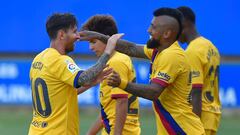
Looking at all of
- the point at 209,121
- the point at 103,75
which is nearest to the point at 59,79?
the point at 103,75

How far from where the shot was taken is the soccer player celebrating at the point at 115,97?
8430 mm

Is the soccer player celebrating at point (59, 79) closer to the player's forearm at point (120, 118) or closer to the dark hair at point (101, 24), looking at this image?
the player's forearm at point (120, 118)

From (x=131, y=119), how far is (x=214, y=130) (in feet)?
3.97

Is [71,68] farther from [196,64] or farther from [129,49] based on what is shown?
[196,64]

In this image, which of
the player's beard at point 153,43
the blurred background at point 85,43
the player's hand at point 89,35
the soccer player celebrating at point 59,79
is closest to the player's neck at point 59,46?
the soccer player celebrating at point 59,79

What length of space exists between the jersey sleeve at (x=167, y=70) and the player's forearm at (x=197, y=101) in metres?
1.42

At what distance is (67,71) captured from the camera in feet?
25.0

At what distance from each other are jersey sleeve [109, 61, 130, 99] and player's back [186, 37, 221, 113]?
42.9 inches

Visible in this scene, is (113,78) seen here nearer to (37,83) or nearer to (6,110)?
(37,83)

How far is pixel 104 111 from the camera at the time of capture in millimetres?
8812

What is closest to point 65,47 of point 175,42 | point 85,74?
point 85,74

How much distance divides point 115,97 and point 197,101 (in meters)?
1.11

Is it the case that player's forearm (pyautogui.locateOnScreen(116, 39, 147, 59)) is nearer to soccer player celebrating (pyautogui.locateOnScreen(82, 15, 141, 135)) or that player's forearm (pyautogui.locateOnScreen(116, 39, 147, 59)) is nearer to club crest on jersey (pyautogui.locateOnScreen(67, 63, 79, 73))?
soccer player celebrating (pyautogui.locateOnScreen(82, 15, 141, 135))

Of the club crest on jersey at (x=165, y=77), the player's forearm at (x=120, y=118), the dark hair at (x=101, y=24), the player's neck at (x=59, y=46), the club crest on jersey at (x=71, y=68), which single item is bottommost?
the player's forearm at (x=120, y=118)
